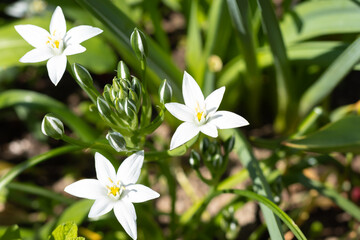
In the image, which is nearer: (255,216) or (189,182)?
(255,216)

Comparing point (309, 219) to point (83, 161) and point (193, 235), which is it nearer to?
point (193, 235)

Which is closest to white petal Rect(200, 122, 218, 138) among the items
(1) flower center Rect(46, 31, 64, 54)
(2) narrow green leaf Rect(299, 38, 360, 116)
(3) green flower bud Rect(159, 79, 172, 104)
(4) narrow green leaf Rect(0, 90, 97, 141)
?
(3) green flower bud Rect(159, 79, 172, 104)

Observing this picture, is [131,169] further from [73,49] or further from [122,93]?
[73,49]

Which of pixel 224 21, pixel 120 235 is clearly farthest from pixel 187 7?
pixel 120 235

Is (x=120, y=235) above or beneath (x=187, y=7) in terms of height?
beneath

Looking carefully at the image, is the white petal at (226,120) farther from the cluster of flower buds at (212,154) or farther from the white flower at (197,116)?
the cluster of flower buds at (212,154)

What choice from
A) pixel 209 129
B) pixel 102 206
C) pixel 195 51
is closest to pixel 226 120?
pixel 209 129
